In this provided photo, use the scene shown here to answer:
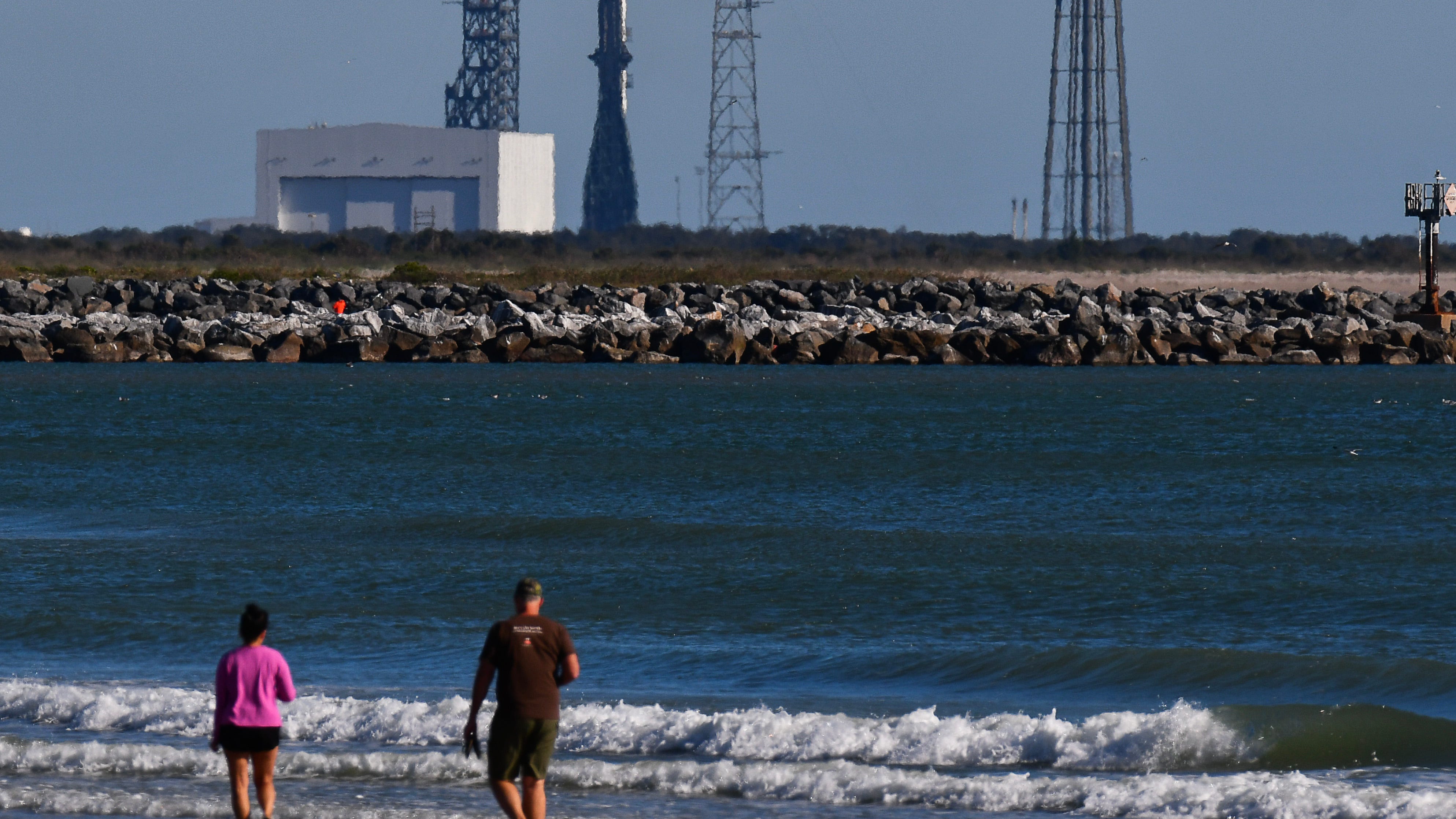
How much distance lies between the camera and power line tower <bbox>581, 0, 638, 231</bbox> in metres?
110

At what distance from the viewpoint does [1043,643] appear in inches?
616

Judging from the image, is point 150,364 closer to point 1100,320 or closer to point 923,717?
point 1100,320

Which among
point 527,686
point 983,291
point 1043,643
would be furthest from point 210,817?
point 983,291

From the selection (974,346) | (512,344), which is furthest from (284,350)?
(974,346)

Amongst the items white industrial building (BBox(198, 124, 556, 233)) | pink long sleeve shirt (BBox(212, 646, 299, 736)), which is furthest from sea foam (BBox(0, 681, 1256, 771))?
white industrial building (BBox(198, 124, 556, 233))

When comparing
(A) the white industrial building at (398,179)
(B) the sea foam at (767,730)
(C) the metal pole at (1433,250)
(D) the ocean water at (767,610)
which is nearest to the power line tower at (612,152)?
(A) the white industrial building at (398,179)

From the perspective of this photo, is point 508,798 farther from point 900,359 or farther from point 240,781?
point 900,359

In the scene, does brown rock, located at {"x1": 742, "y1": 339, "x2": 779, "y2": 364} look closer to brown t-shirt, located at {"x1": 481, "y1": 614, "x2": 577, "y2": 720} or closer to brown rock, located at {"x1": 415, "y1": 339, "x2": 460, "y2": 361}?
brown rock, located at {"x1": 415, "y1": 339, "x2": 460, "y2": 361}

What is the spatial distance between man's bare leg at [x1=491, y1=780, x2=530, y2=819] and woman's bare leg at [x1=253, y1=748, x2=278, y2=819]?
3.54 ft

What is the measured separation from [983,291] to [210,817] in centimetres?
5246

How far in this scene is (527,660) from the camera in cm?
902

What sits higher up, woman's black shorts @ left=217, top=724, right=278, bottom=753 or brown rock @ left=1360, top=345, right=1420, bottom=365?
brown rock @ left=1360, top=345, right=1420, bottom=365

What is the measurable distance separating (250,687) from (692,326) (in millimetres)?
46668

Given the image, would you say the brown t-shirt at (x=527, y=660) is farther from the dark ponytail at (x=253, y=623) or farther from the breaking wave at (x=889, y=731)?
the breaking wave at (x=889, y=731)
